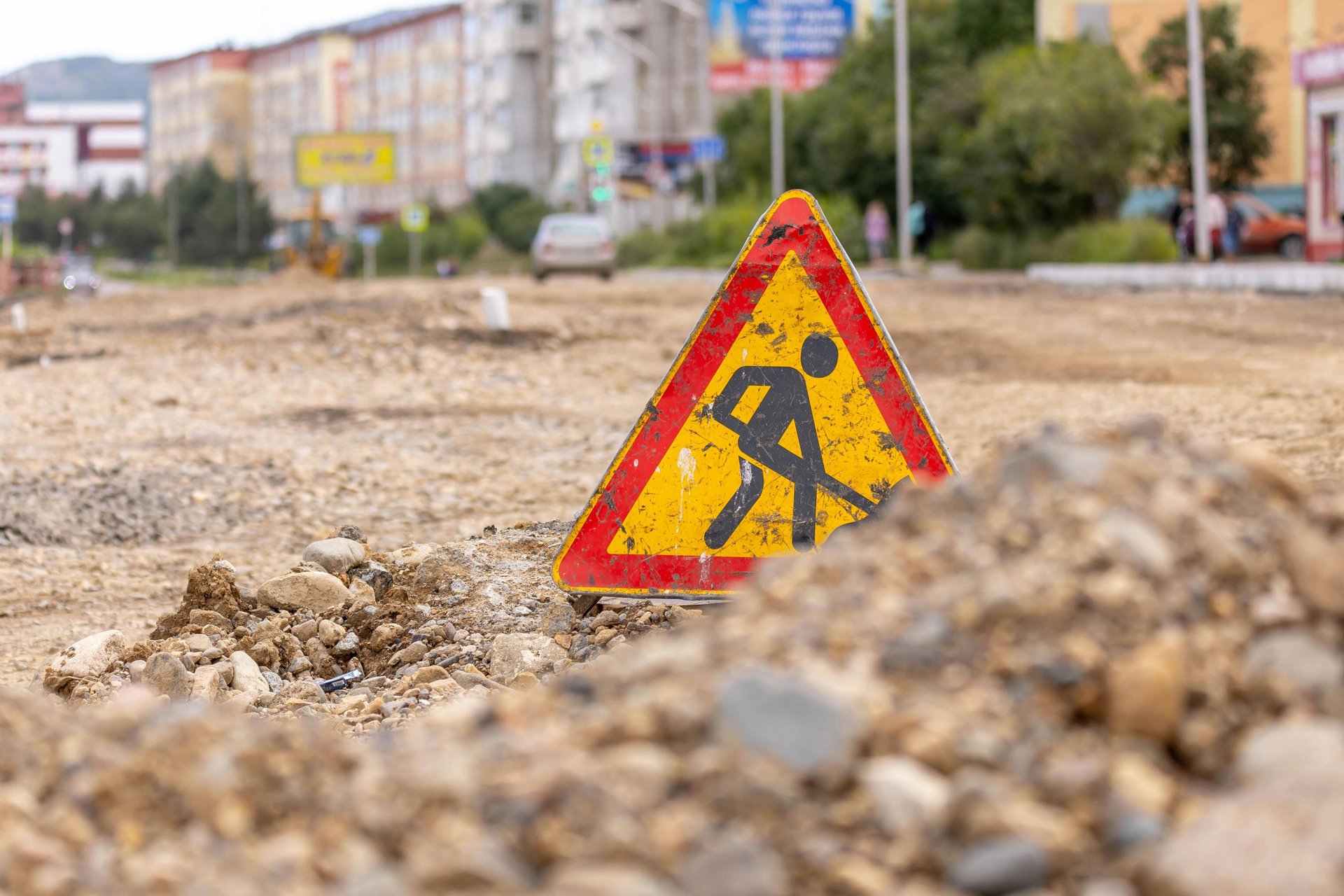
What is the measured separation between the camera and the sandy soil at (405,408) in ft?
22.6

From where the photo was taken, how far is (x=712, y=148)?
60.4 metres

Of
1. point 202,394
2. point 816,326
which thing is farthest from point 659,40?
point 816,326

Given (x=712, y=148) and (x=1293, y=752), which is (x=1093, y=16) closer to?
(x=712, y=148)

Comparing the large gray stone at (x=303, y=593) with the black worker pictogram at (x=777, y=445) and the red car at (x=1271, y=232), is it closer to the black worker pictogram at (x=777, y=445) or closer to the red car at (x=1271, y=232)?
the black worker pictogram at (x=777, y=445)

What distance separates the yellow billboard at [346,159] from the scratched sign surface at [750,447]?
2965 inches

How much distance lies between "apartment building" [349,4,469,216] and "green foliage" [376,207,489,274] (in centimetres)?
1434

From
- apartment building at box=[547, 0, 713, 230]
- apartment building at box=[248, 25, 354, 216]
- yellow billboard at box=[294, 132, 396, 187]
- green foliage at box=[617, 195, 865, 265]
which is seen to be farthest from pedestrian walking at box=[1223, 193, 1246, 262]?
apartment building at box=[248, 25, 354, 216]

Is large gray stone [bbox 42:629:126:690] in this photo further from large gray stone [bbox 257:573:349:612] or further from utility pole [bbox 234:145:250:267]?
utility pole [bbox 234:145:250:267]

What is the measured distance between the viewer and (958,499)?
7.32 ft

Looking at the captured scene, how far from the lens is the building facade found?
148 feet

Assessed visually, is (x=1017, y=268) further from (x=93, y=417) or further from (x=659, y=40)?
(x=659, y=40)

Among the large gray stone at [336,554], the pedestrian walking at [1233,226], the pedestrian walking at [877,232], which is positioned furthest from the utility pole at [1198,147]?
the large gray stone at [336,554]

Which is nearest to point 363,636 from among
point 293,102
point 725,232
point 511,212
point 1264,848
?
point 1264,848

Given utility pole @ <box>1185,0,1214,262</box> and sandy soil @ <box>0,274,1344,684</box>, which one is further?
utility pole @ <box>1185,0,1214,262</box>
